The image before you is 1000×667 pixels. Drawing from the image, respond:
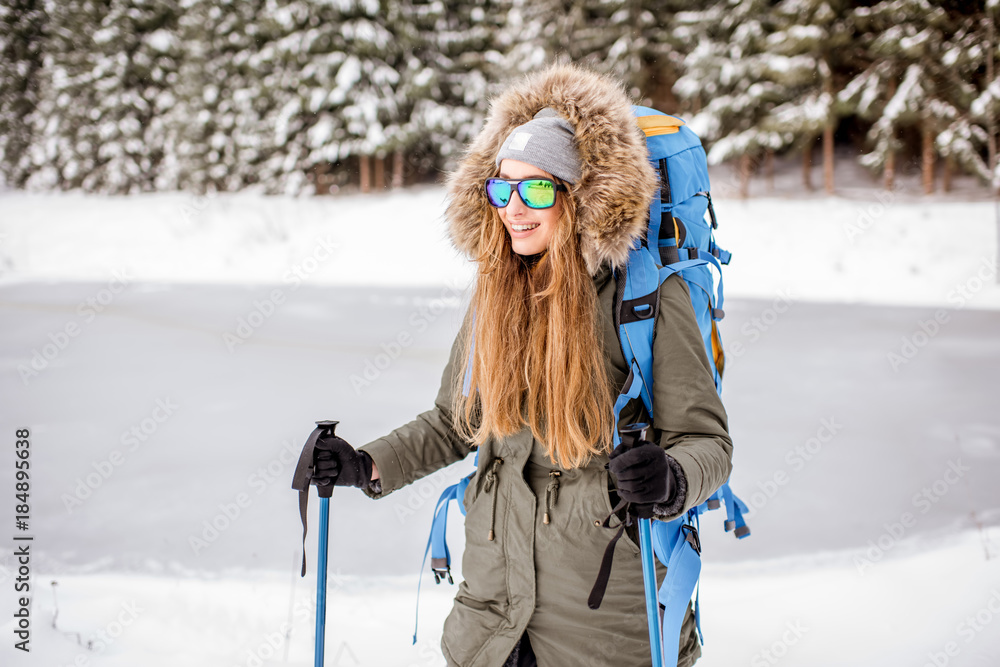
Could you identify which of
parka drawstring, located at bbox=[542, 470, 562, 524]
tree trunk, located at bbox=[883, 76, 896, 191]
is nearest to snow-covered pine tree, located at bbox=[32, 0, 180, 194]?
tree trunk, located at bbox=[883, 76, 896, 191]

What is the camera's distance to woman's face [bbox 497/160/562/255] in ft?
5.46

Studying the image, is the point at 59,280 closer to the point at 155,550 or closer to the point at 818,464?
the point at 155,550

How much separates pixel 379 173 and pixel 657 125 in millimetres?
20421

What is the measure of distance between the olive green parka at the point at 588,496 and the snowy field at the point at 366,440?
581mm

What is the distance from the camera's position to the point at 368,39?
17969 millimetres

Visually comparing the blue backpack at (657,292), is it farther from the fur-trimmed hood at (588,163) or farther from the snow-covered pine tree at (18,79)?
the snow-covered pine tree at (18,79)

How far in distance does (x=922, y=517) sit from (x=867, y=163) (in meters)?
12.9

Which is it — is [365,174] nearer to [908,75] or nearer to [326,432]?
[908,75]

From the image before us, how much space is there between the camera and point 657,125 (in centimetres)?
186

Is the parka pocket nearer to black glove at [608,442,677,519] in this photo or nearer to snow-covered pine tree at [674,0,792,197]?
black glove at [608,442,677,519]

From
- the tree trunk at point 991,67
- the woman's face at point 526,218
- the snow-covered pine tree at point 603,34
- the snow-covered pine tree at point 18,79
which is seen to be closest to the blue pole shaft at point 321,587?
the woman's face at point 526,218

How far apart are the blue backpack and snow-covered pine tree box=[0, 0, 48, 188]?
70.3 feet

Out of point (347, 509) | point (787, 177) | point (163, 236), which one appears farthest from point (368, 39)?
point (347, 509)

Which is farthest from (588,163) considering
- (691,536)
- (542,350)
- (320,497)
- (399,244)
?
(399,244)
